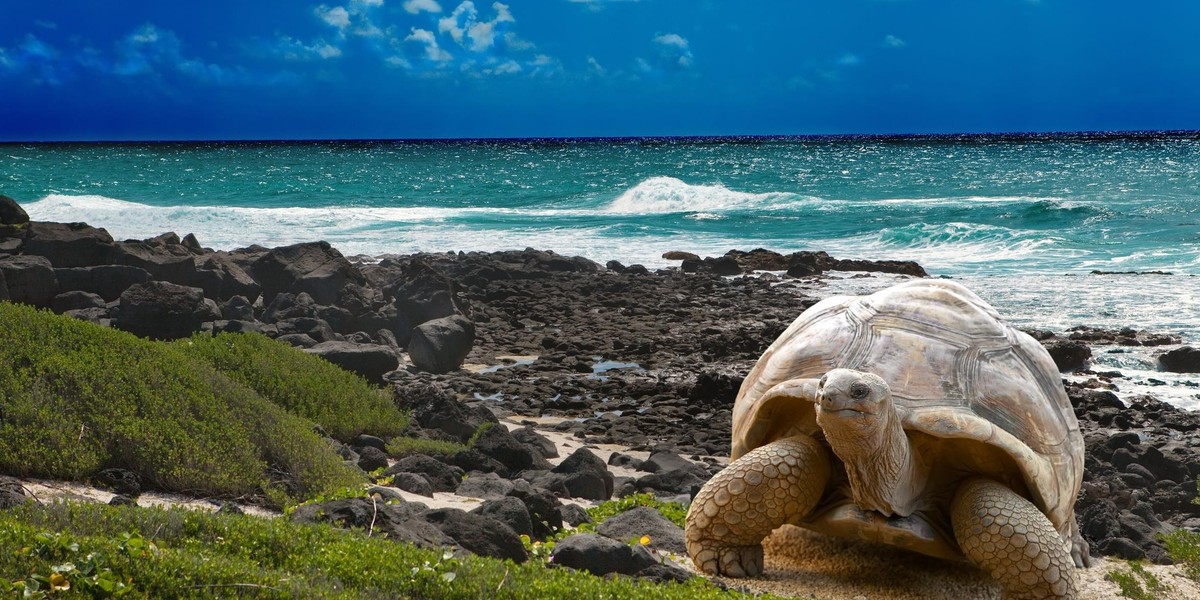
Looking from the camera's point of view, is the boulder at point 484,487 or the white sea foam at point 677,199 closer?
the boulder at point 484,487

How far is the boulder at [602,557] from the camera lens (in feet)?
17.8

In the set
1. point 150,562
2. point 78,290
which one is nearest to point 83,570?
point 150,562

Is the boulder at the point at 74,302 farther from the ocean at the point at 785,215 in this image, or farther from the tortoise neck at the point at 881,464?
the ocean at the point at 785,215

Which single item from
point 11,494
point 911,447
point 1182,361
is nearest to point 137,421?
point 11,494

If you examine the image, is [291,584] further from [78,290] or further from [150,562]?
[78,290]

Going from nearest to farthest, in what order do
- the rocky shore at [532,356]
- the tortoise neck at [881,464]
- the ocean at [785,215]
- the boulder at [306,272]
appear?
the tortoise neck at [881,464] < the rocky shore at [532,356] < the boulder at [306,272] < the ocean at [785,215]

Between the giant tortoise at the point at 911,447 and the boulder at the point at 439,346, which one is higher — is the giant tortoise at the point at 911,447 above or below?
above

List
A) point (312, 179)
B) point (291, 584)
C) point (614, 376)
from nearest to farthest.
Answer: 1. point (291, 584)
2. point (614, 376)
3. point (312, 179)

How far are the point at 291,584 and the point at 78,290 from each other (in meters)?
12.7

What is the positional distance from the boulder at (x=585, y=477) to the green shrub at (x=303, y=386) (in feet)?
6.55

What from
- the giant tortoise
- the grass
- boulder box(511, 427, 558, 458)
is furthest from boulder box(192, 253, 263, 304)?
the giant tortoise

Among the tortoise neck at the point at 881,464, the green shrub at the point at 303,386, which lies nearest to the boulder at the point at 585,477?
the green shrub at the point at 303,386

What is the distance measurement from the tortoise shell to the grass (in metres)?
1.15

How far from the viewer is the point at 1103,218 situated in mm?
33469
